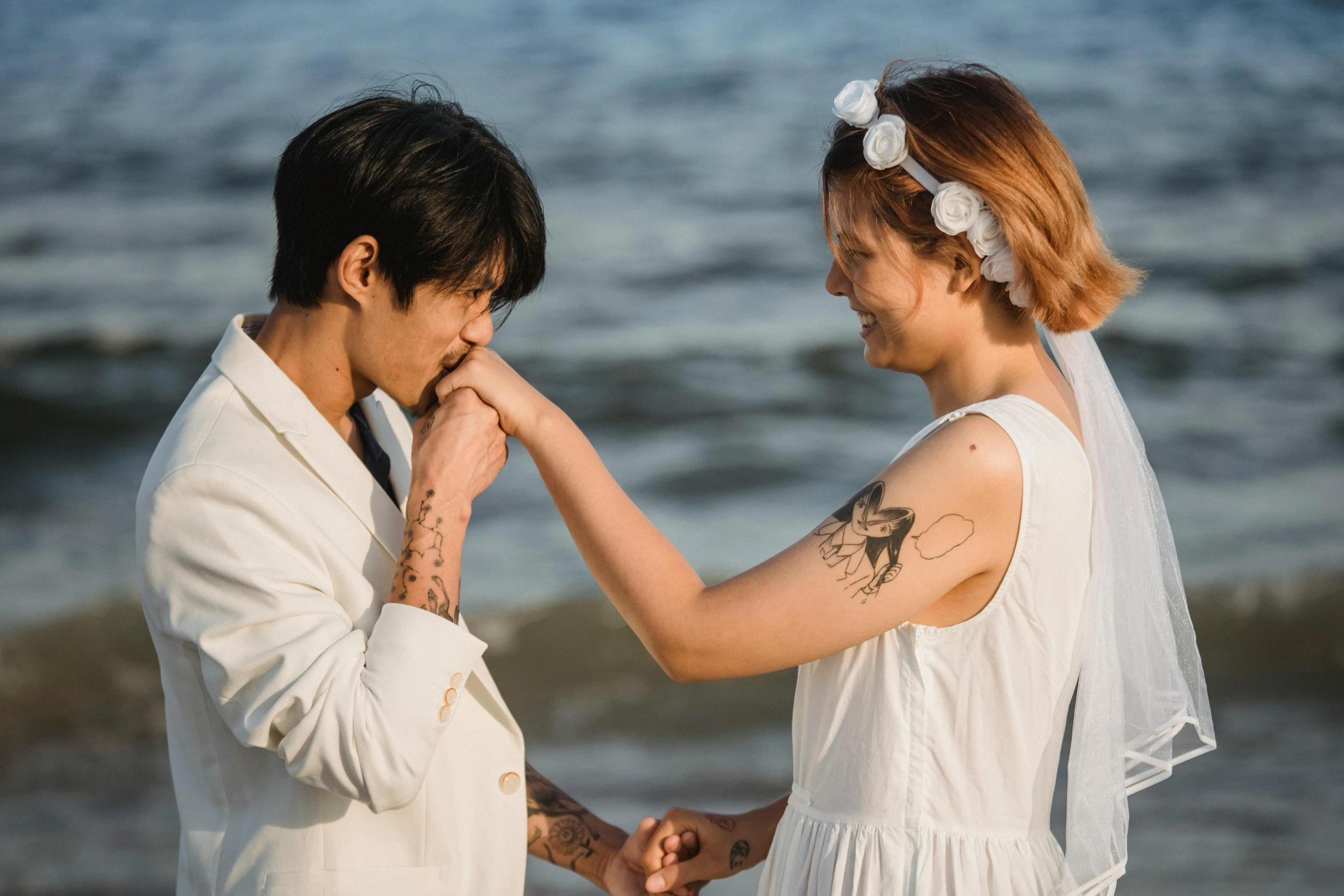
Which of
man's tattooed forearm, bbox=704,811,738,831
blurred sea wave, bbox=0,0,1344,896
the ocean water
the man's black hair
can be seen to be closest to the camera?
the man's black hair

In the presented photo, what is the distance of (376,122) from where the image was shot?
86.0 inches

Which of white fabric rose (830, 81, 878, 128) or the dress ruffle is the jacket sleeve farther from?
white fabric rose (830, 81, 878, 128)

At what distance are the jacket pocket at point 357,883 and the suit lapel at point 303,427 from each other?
591 millimetres

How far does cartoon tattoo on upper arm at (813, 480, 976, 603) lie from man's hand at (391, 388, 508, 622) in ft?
2.16

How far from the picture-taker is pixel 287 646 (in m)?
1.92

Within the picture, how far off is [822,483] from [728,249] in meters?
4.19

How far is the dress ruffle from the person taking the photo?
2.23 metres

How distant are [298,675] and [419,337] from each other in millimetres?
726

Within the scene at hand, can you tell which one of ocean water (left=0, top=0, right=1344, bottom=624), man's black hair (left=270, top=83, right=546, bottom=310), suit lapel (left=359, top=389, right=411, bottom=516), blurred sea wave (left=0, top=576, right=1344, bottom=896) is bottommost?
blurred sea wave (left=0, top=576, right=1344, bottom=896)

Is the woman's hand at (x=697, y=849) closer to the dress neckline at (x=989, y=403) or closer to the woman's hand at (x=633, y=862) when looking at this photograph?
the woman's hand at (x=633, y=862)

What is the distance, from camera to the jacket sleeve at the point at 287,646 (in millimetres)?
1896

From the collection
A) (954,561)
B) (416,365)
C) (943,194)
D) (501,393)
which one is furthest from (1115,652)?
(416,365)

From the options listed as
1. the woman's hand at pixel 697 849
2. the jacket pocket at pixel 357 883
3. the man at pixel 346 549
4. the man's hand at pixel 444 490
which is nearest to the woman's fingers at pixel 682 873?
the woman's hand at pixel 697 849

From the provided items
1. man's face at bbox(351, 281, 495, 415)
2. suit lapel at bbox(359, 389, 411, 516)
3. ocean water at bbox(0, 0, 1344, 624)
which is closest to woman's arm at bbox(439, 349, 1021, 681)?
man's face at bbox(351, 281, 495, 415)
